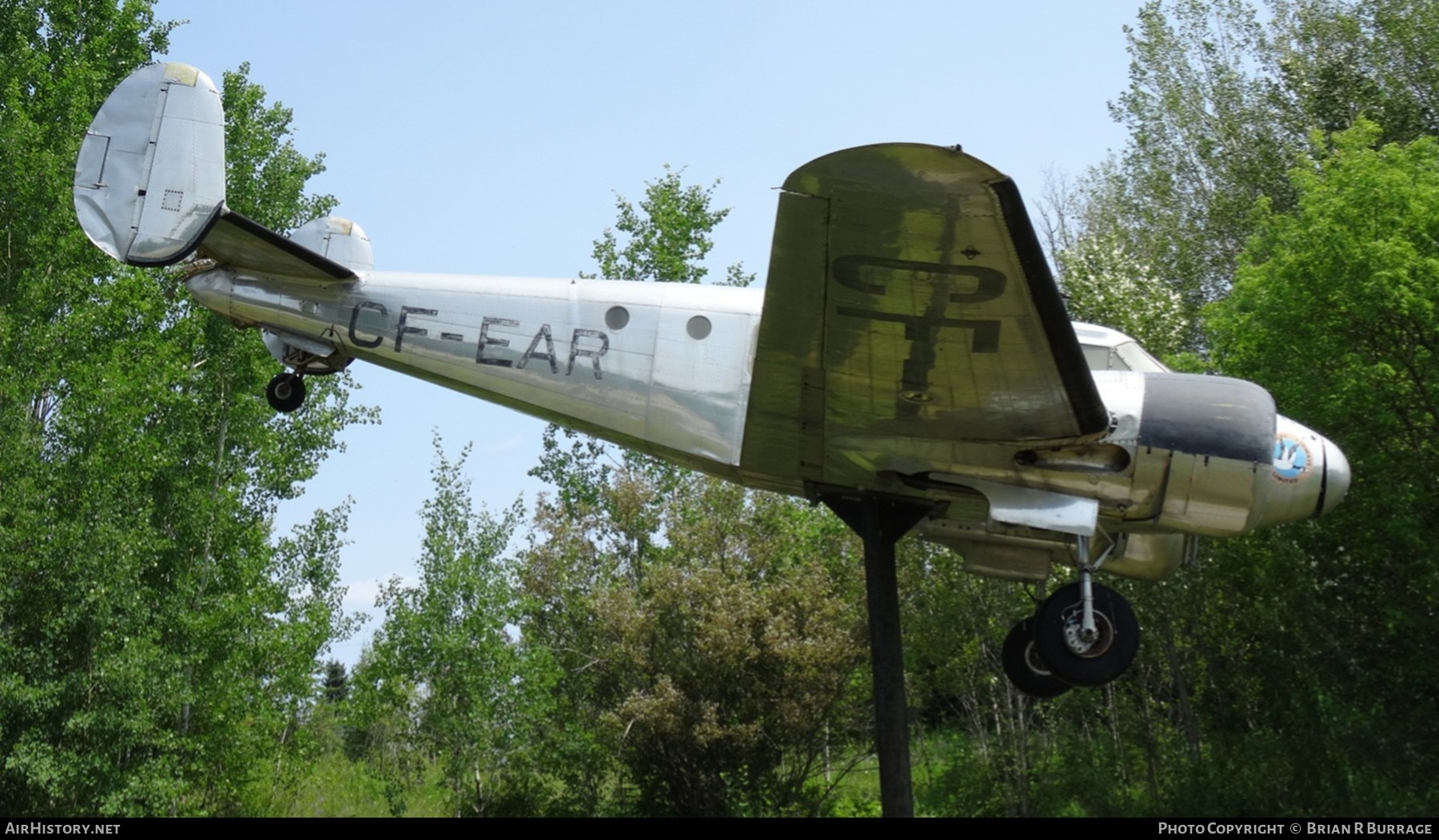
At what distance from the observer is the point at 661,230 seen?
31.0 meters

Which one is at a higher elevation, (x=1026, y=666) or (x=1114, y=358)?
(x=1114, y=358)

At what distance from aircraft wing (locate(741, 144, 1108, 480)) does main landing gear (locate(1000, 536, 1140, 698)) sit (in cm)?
130

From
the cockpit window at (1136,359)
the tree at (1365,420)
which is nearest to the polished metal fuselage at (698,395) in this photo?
the cockpit window at (1136,359)

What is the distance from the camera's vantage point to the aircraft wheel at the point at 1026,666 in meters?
10.7

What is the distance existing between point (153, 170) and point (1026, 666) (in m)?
8.25

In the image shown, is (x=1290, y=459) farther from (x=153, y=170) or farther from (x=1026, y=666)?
(x=153, y=170)

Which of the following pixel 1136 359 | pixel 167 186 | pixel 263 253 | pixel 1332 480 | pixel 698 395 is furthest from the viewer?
pixel 167 186

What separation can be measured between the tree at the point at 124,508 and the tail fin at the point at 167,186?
7.11m

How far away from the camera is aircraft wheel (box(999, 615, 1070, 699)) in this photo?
35.1 ft

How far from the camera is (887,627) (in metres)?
9.70

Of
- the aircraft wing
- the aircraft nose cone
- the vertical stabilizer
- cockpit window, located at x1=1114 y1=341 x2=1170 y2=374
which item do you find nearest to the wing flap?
the vertical stabilizer

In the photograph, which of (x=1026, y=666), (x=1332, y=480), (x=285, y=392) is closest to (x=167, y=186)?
(x=285, y=392)

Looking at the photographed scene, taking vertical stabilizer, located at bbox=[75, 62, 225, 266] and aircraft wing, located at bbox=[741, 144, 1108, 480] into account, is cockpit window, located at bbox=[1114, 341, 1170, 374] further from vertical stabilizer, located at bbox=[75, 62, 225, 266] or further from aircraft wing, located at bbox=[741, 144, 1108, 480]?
vertical stabilizer, located at bbox=[75, 62, 225, 266]

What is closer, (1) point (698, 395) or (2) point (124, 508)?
(1) point (698, 395)
